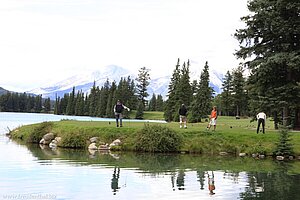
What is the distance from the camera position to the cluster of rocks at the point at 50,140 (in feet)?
109

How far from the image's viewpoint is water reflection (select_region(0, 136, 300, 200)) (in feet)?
51.6

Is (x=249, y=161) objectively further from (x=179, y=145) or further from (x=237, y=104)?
(x=237, y=104)

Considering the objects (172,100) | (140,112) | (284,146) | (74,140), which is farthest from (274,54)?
(140,112)

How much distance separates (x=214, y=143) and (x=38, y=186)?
16266mm

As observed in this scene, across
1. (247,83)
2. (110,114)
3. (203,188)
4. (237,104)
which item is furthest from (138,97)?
(203,188)

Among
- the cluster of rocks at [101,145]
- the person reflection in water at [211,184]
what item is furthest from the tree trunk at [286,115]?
the person reflection in water at [211,184]

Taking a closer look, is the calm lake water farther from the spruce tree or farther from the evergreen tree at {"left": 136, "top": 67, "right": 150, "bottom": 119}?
the evergreen tree at {"left": 136, "top": 67, "right": 150, "bottom": 119}

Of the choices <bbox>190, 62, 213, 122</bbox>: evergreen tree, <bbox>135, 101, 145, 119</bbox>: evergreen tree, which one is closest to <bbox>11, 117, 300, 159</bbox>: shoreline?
<bbox>190, 62, 213, 122</bbox>: evergreen tree

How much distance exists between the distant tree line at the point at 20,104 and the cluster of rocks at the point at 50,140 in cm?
14867

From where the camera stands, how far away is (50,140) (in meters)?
34.4

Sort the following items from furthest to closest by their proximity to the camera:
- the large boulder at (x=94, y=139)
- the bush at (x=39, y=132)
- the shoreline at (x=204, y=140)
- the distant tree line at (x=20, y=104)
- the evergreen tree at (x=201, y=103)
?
1. the distant tree line at (x=20, y=104)
2. the evergreen tree at (x=201, y=103)
3. the bush at (x=39, y=132)
4. the large boulder at (x=94, y=139)
5. the shoreline at (x=204, y=140)

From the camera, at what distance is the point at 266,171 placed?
22.4 m

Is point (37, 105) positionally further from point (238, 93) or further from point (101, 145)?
point (101, 145)

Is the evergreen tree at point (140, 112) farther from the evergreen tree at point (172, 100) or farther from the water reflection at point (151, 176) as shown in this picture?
the water reflection at point (151, 176)
